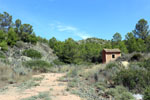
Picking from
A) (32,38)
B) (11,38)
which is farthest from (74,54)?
(11,38)

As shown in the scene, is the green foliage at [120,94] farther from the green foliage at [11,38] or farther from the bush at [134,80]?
the green foliage at [11,38]

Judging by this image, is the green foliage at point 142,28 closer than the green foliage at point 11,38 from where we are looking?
No

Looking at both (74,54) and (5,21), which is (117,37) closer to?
(74,54)

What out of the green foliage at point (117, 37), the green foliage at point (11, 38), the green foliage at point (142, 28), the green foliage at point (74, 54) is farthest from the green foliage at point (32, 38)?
the green foliage at point (142, 28)

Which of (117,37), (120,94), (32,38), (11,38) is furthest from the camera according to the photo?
(117,37)

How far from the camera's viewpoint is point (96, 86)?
214 inches

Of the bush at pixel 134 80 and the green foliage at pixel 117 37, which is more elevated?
the green foliage at pixel 117 37

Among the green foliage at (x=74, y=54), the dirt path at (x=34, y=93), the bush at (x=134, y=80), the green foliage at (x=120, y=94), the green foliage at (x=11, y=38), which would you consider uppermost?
the green foliage at (x=11, y=38)

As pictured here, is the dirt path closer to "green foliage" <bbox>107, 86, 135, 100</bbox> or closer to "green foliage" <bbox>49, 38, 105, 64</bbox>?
"green foliage" <bbox>107, 86, 135, 100</bbox>

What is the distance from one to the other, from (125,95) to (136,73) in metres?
1.77

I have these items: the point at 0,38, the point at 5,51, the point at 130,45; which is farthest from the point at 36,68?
the point at 130,45

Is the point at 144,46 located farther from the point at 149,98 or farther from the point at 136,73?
the point at 149,98

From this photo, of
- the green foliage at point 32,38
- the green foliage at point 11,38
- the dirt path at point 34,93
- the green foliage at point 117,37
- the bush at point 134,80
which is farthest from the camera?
the green foliage at point 117,37

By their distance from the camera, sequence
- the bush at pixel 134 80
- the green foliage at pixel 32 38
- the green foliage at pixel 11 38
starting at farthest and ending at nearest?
the green foliage at pixel 32 38
the green foliage at pixel 11 38
the bush at pixel 134 80
